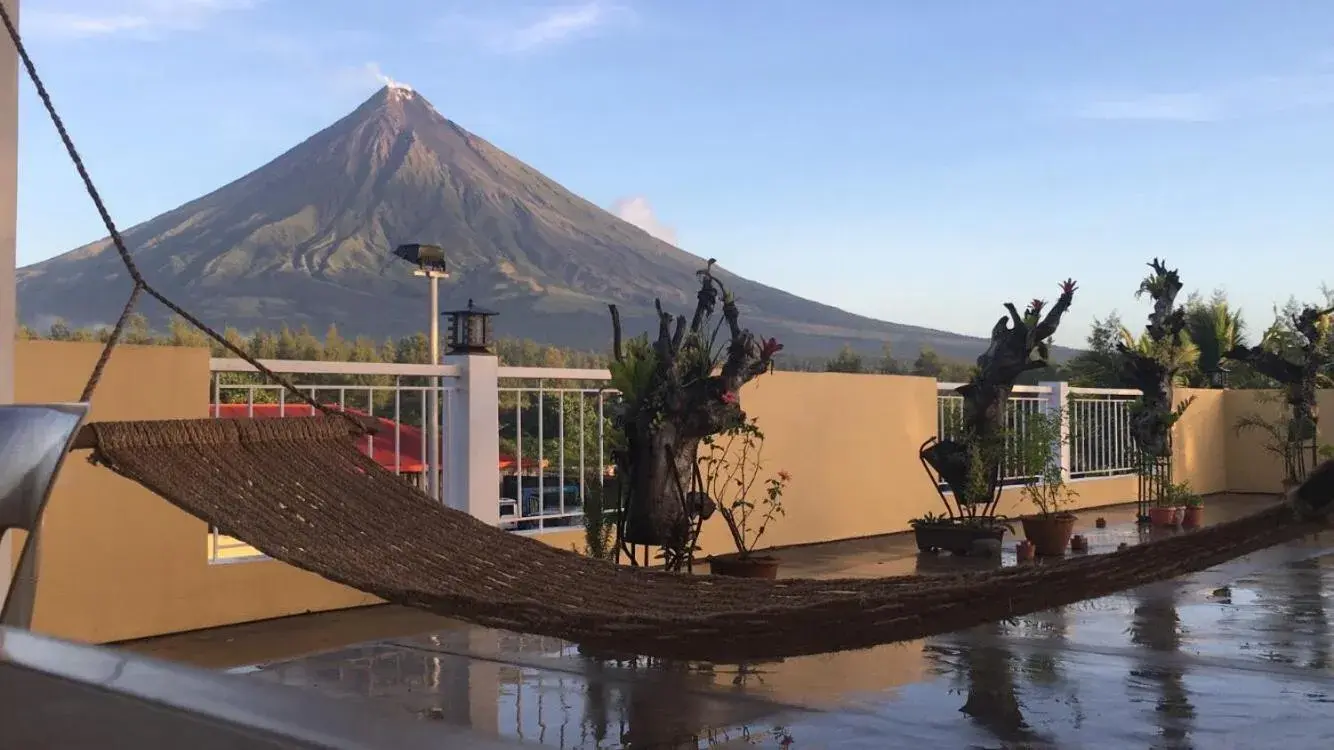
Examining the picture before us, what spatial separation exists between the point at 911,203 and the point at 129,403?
15527mm

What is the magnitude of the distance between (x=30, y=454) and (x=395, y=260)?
54.9 meters

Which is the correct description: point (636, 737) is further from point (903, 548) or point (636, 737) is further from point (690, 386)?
point (903, 548)

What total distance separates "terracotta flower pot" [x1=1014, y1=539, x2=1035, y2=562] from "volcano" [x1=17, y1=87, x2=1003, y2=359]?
3870cm

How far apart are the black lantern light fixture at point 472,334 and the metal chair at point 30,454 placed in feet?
11.9

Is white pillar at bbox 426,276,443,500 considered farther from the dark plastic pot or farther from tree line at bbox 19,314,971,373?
tree line at bbox 19,314,971,373

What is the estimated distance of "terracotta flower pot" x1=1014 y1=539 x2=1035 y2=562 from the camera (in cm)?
659

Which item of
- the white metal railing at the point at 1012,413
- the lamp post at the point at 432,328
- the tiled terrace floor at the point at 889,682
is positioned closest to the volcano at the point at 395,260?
→ the lamp post at the point at 432,328

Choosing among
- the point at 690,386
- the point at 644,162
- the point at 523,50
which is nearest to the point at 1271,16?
the point at 690,386

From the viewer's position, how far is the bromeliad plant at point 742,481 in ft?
20.5

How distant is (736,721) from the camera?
3.02m

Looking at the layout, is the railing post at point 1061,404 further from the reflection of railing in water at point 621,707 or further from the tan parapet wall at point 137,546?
the reflection of railing in water at point 621,707

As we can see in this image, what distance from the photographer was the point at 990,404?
268 inches

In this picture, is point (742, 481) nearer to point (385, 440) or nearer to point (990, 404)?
point (990, 404)

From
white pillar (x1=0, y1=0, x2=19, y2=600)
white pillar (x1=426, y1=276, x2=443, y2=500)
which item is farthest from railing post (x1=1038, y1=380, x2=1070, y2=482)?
white pillar (x1=0, y1=0, x2=19, y2=600)
